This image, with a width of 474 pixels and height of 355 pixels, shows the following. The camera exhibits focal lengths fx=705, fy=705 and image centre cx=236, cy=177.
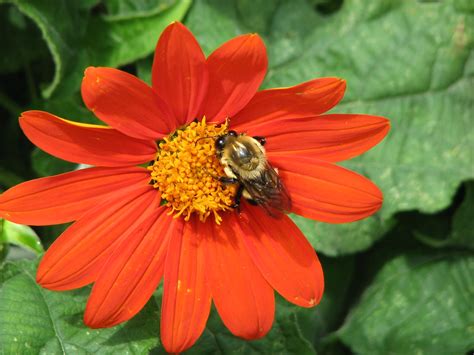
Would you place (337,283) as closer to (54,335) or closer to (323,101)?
(323,101)

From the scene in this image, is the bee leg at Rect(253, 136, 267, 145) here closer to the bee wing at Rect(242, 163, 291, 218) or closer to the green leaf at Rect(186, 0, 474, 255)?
the bee wing at Rect(242, 163, 291, 218)

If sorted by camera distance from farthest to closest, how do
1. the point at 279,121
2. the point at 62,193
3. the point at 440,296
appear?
the point at 440,296 < the point at 279,121 < the point at 62,193

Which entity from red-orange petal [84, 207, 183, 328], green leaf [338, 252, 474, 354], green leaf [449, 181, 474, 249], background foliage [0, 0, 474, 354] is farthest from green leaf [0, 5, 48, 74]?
green leaf [449, 181, 474, 249]

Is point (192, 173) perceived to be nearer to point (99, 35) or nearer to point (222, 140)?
point (222, 140)

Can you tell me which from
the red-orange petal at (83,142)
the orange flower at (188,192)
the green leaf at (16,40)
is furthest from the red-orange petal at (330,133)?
the green leaf at (16,40)

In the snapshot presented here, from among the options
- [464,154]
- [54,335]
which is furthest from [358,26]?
[54,335]

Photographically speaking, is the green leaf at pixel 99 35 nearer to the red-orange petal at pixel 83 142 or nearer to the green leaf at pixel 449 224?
the red-orange petal at pixel 83 142
